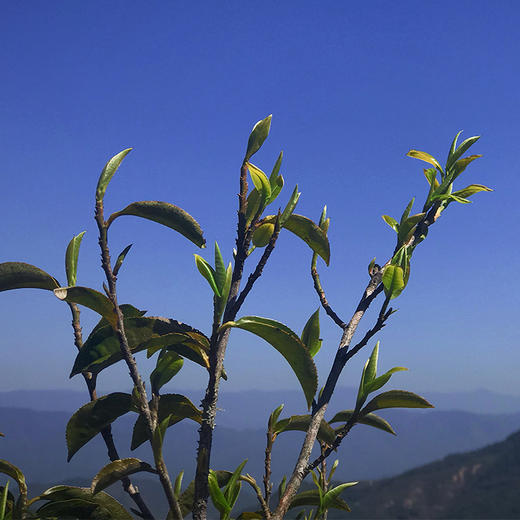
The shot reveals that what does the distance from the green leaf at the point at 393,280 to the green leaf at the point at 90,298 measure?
0.72m

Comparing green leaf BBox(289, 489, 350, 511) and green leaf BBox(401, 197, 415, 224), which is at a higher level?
green leaf BBox(401, 197, 415, 224)

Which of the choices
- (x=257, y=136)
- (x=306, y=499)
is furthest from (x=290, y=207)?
(x=306, y=499)

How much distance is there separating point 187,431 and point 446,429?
84.2 m

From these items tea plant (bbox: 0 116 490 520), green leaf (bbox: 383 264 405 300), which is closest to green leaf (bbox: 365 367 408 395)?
tea plant (bbox: 0 116 490 520)

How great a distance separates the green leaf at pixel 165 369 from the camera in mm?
1425

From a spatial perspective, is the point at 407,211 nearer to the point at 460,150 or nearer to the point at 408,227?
the point at 408,227

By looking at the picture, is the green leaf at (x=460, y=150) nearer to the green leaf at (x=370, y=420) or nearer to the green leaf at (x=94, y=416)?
the green leaf at (x=370, y=420)

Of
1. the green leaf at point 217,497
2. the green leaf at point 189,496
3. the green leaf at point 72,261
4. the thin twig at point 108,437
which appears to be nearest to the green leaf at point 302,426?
the green leaf at point 189,496

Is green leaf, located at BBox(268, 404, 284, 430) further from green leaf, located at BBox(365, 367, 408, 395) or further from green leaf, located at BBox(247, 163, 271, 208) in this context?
green leaf, located at BBox(247, 163, 271, 208)

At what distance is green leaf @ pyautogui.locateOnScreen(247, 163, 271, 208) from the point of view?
1307 millimetres

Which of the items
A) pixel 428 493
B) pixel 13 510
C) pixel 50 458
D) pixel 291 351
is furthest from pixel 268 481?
pixel 50 458

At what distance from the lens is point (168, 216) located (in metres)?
1.32

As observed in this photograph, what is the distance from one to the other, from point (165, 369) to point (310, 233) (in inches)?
23.3

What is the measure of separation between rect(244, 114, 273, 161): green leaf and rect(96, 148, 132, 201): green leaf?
0.34m
